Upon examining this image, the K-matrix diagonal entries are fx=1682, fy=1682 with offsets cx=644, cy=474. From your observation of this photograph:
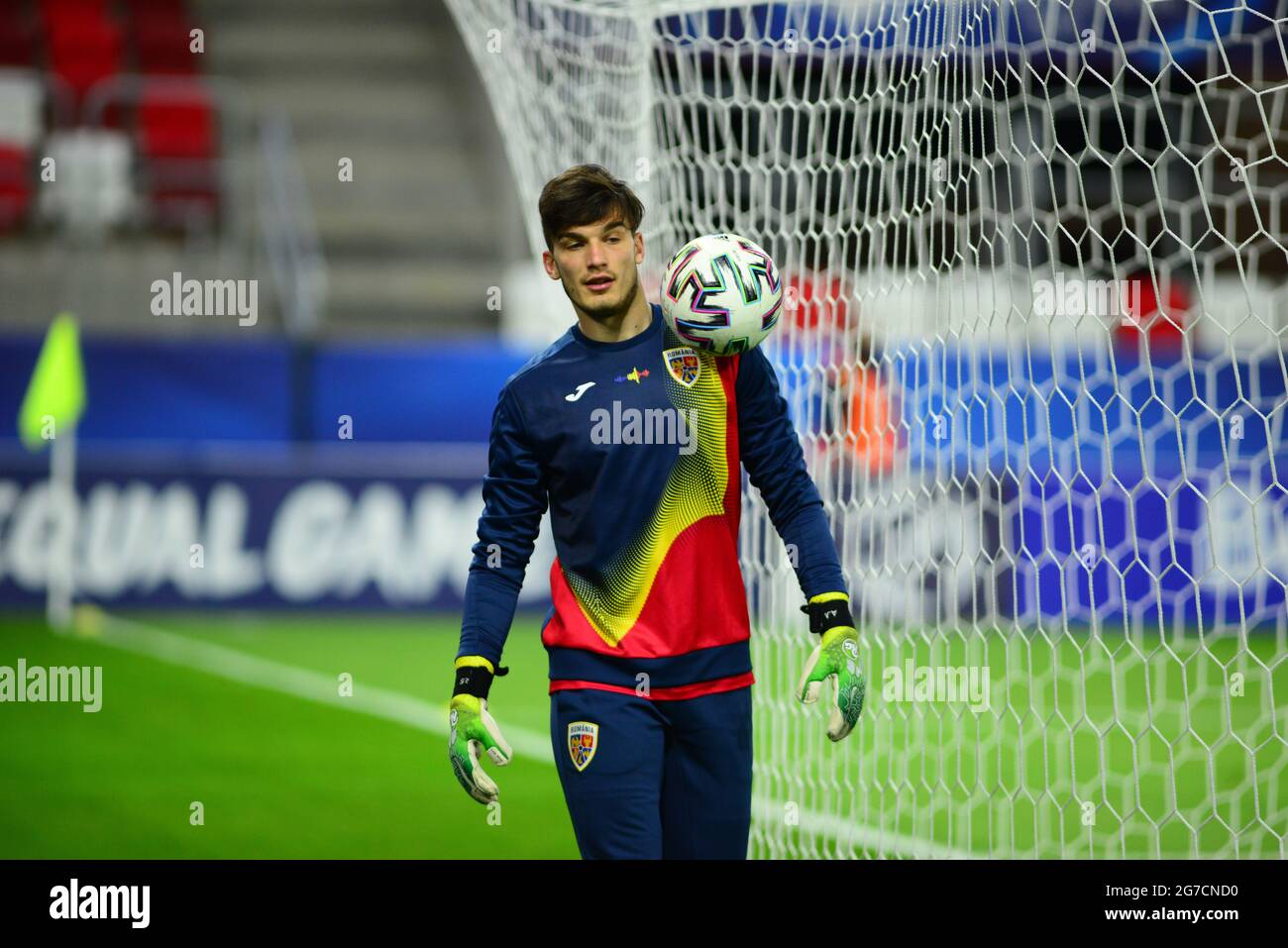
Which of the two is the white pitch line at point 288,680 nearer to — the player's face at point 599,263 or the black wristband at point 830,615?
the black wristband at point 830,615

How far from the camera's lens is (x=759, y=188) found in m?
6.81

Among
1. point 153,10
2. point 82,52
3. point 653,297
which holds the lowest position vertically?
point 653,297

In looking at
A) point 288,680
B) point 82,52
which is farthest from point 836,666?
point 82,52

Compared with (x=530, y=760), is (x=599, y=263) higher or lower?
higher

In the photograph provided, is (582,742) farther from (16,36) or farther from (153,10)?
(153,10)

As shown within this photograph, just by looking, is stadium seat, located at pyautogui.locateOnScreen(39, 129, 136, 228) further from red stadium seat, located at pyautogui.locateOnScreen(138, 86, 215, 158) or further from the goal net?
the goal net

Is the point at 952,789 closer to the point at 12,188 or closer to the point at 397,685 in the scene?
the point at 397,685

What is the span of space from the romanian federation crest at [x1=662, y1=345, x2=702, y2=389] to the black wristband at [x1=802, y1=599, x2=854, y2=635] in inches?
20.4

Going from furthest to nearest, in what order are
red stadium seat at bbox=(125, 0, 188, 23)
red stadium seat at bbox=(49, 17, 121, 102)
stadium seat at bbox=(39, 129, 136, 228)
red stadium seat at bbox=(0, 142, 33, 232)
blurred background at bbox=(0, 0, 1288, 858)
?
red stadium seat at bbox=(125, 0, 188, 23), red stadium seat at bbox=(49, 17, 121, 102), red stadium seat at bbox=(0, 142, 33, 232), stadium seat at bbox=(39, 129, 136, 228), blurred background at bbox=(0, 0, 1288, 858)

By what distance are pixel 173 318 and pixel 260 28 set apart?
4.39 m

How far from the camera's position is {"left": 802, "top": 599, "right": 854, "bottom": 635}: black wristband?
132 inches

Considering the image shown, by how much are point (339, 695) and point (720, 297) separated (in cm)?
603

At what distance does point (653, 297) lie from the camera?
19.7 ft

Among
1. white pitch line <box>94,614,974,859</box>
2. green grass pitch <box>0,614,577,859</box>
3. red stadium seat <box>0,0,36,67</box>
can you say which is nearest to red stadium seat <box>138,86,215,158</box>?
red stadium seat <box>0,0,36,67</box>
